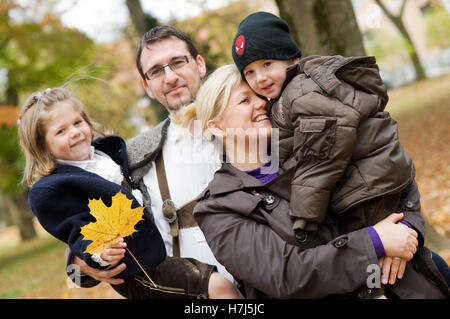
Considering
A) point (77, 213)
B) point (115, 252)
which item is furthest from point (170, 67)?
point (115, 252)

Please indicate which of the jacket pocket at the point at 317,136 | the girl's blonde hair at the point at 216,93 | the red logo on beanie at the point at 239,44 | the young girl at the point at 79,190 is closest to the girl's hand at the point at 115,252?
the young girl at the point at 79,190

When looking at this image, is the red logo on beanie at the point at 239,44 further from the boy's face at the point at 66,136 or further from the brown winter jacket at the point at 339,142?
the boy's face at the point at 66,136

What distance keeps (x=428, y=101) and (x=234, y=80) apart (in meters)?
15.4

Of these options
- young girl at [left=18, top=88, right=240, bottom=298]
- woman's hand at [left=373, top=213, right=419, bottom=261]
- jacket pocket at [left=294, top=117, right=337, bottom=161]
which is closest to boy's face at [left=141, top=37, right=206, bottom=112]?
young girl at [left=18, top=88, right=240, bottom=298]

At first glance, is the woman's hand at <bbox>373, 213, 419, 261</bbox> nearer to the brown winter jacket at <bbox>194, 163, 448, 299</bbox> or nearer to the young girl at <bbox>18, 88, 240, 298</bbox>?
the brown winter jacket at <bbox>194, 163, 448, 299</bbox>

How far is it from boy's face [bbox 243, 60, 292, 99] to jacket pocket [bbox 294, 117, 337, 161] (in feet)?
1.37

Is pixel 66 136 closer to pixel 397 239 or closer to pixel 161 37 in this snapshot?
pixel 161 37

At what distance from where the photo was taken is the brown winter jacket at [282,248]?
1966mm

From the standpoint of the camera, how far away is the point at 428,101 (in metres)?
15.8

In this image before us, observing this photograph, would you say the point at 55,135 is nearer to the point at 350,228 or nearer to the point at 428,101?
the point at 350,228

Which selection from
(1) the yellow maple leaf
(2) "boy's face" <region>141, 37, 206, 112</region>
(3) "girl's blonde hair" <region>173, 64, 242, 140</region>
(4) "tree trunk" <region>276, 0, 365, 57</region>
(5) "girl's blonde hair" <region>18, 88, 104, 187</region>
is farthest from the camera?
(4) "tree trunk" <region>276, 0, 365, 57</region>

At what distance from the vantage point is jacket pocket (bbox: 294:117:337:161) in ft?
6.56

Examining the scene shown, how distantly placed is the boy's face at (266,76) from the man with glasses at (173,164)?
2.18 feet
